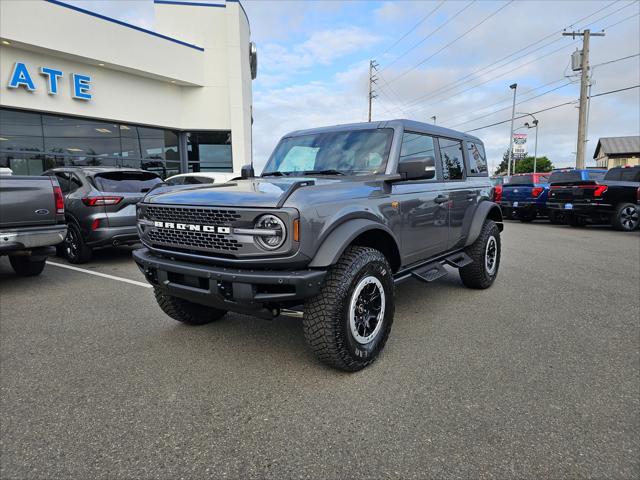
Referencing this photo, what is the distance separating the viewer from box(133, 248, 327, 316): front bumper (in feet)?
8.66

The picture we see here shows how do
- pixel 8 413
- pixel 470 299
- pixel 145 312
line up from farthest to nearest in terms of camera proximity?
1. pixel 470 299
2. pixel 145 312
3. pixel 8 413

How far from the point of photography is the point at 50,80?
15.1 metres

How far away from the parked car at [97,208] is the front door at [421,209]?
4.73 metres

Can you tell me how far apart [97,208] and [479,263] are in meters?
5.79

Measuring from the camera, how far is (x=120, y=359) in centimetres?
336

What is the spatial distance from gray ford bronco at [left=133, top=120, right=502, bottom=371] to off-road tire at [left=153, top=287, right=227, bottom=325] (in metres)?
0.01

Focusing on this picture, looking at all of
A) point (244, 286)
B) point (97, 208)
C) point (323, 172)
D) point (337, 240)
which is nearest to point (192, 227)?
point (244, 286)

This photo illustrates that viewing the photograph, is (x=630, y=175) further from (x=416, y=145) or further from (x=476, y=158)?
(x=416, y=145)

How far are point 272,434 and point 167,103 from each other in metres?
20.1

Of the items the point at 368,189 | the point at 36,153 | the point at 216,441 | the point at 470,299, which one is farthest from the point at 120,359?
the point at 36,153

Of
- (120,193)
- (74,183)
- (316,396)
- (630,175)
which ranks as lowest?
(316,396)

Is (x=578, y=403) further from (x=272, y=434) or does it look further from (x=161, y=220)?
(x=161, y=220)

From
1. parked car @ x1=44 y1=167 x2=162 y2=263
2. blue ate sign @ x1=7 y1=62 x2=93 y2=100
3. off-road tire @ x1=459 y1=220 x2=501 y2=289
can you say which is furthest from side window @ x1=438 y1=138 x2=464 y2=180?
blue ate sign @ x1=7 y1=62 x2=93 y2=100

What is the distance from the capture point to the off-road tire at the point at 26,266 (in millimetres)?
6195
